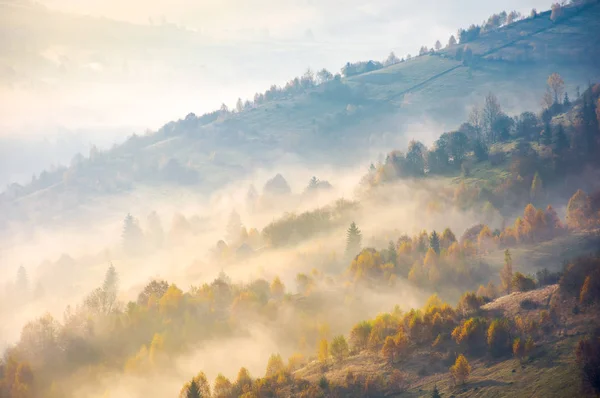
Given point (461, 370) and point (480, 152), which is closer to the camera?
point (461, 370)

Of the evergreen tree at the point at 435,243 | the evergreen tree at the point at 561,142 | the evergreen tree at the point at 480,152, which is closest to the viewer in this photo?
the evergreen tree at the point at 435,243

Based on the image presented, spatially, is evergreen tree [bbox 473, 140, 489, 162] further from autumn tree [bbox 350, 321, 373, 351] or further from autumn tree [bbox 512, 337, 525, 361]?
autumn tree [bbox 512, 337, 525, 361]

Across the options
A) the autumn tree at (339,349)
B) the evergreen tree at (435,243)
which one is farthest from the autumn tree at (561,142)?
the autumn tree at (339,349)

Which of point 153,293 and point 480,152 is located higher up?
point 480,152

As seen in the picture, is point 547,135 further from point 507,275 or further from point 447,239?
point 507,275

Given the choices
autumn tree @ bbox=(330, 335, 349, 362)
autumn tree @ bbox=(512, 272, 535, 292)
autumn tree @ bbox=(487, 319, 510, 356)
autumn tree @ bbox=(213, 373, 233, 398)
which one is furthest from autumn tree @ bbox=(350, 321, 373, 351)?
autumn tree @ bbox=(512, 272, 535, 292)

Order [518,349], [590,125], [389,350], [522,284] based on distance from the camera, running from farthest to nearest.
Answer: [590,125], [522,284], [389,350], [518,349]

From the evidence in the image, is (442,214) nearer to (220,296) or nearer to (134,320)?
(220,296)

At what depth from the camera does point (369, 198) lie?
192375mm

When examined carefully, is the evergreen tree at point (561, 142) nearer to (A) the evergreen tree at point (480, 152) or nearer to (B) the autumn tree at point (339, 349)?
(A) the evergreen tree at point (480, 152)

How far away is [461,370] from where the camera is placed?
68500mm

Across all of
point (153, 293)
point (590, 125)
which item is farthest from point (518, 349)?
point (590, 125)

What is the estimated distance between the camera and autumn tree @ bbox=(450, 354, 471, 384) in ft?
224

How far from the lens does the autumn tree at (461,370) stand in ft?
224
